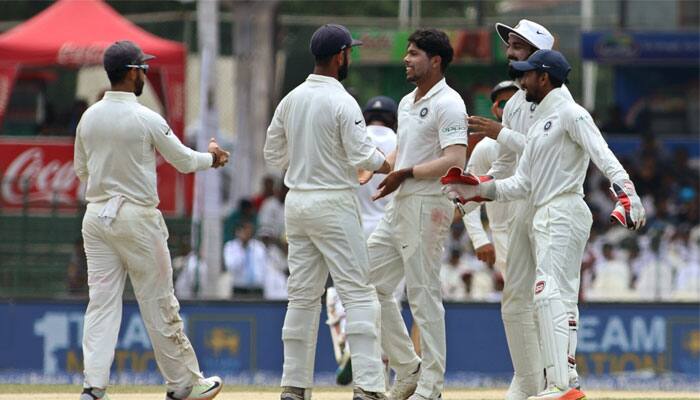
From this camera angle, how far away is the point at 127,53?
1017cm

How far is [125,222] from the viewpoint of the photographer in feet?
33.1

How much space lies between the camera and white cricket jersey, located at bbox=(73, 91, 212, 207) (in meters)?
10.1

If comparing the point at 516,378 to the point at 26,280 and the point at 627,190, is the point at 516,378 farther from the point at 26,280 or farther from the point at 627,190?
the point at 26,280

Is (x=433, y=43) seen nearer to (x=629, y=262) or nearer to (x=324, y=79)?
(x=324, y=79)

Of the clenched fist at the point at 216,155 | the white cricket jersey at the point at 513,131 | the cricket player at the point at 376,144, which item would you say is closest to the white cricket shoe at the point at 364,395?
the clenched fist at the point at 216,155

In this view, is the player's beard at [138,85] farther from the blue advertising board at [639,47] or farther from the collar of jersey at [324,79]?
the blue advertising board at [639,47]

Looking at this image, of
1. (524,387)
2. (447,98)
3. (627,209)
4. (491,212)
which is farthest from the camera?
(491,212)

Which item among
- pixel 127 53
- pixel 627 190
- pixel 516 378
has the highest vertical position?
pixel 127 53

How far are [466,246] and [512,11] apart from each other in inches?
511

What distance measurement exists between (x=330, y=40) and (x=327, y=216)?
1102 millimetres

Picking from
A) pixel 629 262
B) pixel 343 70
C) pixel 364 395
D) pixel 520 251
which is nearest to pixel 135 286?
pixel 364 395

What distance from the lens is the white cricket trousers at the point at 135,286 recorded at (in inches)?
399

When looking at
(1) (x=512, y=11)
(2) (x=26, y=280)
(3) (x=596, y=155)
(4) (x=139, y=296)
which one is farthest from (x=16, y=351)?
(1) (x=512, y=11)

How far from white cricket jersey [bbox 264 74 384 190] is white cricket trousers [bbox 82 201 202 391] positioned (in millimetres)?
959
